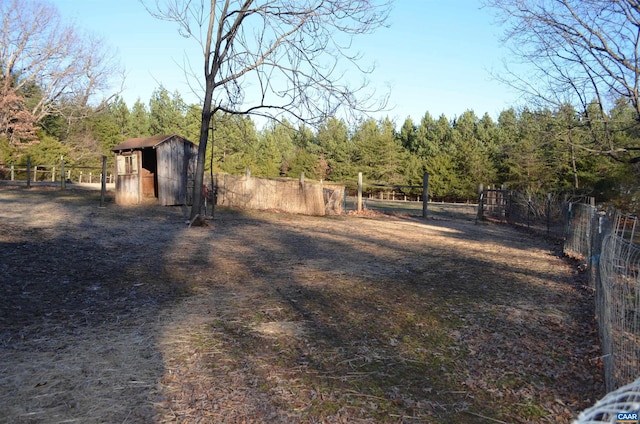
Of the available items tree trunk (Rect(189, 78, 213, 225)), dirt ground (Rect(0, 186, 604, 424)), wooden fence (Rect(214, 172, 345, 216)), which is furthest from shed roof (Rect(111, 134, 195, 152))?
dirt ground (Rect(0, 186, 604, 424))

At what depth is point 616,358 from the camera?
140 inches

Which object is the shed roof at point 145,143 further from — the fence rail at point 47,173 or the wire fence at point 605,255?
the wire fence at point 605,255

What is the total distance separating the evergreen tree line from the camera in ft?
113

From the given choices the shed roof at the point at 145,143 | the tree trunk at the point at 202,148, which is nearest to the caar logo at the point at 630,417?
the tree trunk at the point at 202,148

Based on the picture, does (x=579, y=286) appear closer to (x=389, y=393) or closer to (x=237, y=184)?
(x=389, y=393)

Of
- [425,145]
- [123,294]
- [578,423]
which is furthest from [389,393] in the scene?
[425,145]

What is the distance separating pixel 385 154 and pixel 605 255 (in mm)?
48975

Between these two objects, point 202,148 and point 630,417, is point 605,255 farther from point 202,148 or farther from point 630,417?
point 202,148

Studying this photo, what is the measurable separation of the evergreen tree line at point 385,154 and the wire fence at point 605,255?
2.84 metres

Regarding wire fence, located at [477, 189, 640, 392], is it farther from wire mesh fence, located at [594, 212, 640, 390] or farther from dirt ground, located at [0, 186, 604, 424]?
dirt ground, located at [0, 186, 604, 424]

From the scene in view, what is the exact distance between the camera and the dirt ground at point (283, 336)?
127 inches

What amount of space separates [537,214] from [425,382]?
15.8 m

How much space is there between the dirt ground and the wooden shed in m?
8.72

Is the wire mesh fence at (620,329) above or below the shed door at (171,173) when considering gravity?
below
